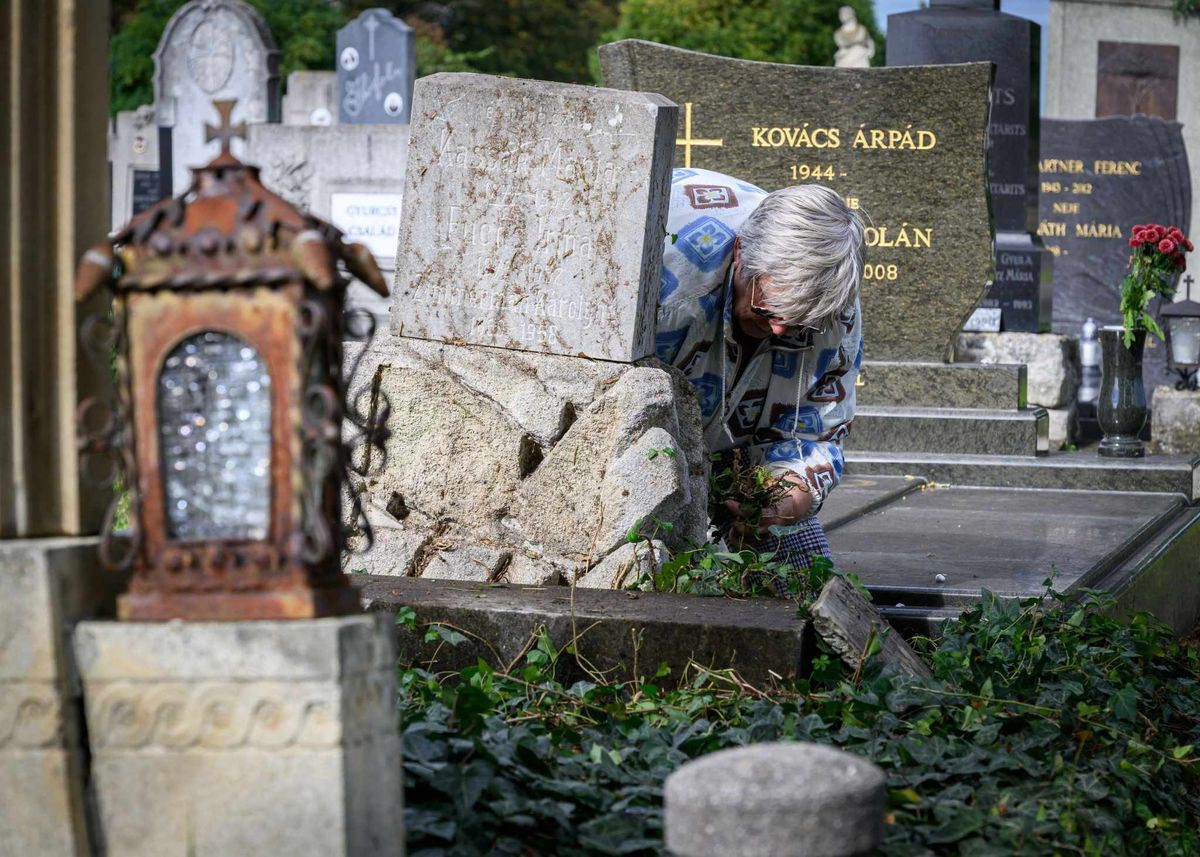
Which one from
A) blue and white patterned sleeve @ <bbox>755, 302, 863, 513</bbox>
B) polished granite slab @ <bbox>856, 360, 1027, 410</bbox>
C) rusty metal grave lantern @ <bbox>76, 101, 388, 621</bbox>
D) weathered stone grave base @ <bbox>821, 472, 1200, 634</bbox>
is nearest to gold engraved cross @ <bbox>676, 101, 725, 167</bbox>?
polished granite slab @ <bbox>856, 360, 1027, 410</bbox>

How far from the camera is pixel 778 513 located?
3.97m

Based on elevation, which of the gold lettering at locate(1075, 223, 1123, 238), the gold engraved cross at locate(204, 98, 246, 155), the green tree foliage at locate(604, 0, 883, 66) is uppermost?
the green tree foliage at locate(604, 0, 883, 66)

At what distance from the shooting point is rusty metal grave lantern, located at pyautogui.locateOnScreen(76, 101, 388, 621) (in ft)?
6.03

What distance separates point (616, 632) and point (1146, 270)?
5087 mm

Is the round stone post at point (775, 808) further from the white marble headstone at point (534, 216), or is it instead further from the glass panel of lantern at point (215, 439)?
the white marble headstone at point (534, 216)

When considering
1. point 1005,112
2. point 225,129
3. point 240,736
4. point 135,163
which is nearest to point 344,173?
point 135,163

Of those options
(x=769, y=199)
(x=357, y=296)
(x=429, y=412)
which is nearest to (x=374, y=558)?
(x=429, y=412)

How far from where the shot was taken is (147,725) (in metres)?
1.84

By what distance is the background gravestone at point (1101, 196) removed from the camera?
12461 mm

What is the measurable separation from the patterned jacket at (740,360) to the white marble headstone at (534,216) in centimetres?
15

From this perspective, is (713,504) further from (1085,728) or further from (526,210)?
(1085,728)

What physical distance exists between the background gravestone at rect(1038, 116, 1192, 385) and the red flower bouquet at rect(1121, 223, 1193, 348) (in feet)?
17.1

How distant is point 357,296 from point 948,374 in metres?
7.65

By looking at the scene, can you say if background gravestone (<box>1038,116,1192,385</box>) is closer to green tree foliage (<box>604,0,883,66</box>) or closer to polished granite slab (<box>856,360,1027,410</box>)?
polished granite slab (<box>856,360,1027,410</box>)
